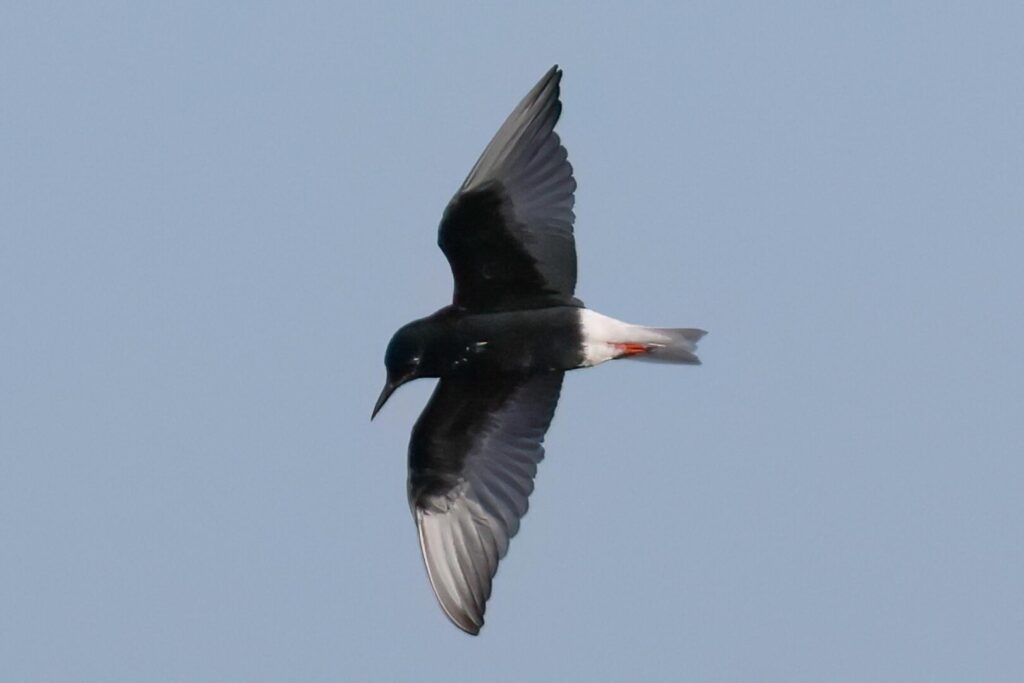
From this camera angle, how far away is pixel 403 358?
12914mm

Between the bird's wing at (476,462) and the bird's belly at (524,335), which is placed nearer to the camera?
the bird's belly at (524,335)

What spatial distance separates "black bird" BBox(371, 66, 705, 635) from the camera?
1279 centimetres

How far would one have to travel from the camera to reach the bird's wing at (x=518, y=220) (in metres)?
12.8

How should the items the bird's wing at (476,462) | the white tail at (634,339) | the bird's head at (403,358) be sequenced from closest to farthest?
the white tail at (634,339)
the bird's head at (403,358)
the bird's wing at (476,462)

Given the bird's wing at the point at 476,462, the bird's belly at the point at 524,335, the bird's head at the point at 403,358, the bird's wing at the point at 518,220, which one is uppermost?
the bird's wing at the point at 518,220

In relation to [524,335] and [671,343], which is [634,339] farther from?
[524,335]

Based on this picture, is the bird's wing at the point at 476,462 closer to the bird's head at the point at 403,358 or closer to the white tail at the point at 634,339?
the bird's head at the point at 403,358

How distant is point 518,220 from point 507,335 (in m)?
0.68

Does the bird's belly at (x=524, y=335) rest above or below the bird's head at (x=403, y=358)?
above

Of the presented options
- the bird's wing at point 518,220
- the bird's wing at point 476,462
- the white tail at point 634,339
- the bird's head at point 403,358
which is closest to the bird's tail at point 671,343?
the white tail at point 634,339

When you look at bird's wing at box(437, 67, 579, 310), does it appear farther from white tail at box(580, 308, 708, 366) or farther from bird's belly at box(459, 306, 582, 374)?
white tail at box(580, 308, 708, 366)

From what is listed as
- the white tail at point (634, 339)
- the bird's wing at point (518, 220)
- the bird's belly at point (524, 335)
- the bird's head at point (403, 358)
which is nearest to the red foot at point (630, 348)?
the white tail at point (634, 339)

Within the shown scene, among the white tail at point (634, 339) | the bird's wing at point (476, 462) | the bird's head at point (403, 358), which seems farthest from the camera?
the bird's wing at point (476, 462)

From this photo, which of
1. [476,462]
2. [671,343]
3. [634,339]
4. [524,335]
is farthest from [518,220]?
[476,462]
